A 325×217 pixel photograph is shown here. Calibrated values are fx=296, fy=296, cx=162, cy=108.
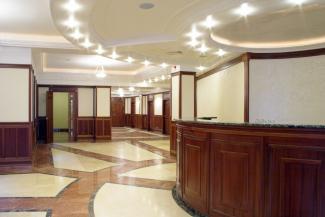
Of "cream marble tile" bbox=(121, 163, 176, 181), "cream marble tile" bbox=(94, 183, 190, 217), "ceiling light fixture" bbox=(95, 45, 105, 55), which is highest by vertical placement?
"ceiling light fixture" bbox=(95, 45, 105, 55)

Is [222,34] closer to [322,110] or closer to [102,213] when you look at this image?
[322,110]

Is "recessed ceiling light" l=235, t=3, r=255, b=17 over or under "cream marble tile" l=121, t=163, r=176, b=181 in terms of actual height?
over

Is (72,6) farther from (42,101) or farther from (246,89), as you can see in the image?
(42,101)

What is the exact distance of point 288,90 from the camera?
6680mm

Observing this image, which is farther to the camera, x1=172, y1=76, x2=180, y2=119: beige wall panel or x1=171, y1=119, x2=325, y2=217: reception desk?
x1=172, y1=76, x2=180, y2=119: beige wall panel

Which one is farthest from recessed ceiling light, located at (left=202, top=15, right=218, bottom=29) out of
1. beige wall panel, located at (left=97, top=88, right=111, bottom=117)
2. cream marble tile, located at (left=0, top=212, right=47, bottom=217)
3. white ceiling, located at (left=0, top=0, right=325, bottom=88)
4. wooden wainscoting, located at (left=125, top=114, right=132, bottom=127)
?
wooden wainscoting, located at (left=125, top=114, right=132, bottom=127)

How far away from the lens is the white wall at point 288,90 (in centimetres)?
629

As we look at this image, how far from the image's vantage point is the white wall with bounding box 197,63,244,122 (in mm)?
7234

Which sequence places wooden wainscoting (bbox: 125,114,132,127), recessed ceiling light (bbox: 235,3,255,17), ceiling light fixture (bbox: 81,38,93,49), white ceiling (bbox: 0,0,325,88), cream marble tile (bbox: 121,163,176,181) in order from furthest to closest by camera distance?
wooden wainscoting (bbox: 125,114,132,127), cream marble tile (bbox: 121,163,176,181), ceiling light fixture (bbox: 81,38,93,49), white ceiling (bbox: 0,0,325,88), recessed ceiling light (bbox: 235,3,255,17)

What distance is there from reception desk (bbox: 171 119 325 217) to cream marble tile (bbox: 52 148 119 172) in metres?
3.84

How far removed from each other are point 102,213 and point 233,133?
209 cm

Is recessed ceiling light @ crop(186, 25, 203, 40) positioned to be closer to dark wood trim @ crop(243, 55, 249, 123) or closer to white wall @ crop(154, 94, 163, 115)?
dark wood trim @ crop(243, 55, 249, 123)

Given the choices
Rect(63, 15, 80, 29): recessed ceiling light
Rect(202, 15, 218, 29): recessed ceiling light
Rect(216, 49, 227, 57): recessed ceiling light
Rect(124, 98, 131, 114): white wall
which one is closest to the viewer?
Rect(202, 15, 218, 29): recessed ceiling light

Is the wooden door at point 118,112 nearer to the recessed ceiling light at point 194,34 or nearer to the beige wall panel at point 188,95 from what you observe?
the beige wall panel at point 188,95
